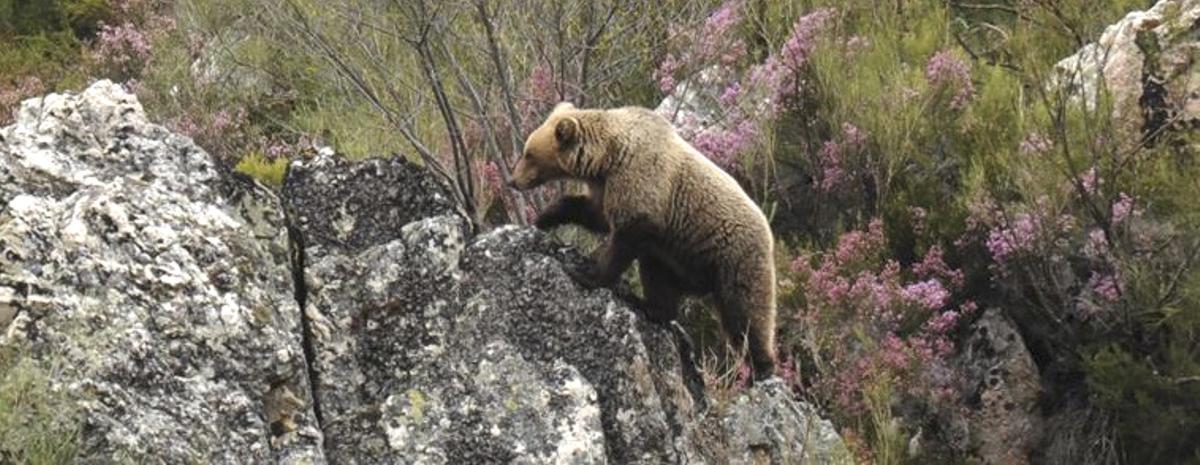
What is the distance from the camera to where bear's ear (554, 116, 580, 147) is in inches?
282

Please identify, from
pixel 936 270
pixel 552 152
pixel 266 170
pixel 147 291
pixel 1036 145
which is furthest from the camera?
pixel 266 170

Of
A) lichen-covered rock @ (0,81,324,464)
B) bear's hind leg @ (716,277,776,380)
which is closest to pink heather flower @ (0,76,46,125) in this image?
lichen-covered rock @ (0,81,324,464)

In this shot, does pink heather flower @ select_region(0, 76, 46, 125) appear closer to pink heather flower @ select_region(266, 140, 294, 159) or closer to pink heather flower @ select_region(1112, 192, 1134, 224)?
pink heather flower @ select_region(266, 140, 294, 159)

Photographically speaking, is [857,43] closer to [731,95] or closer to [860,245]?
[731,95]

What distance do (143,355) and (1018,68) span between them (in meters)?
7.05

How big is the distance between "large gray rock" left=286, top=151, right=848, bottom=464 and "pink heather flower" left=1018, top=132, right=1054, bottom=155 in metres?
3.87

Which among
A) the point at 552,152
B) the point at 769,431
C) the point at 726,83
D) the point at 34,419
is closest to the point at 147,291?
the point at 34,419

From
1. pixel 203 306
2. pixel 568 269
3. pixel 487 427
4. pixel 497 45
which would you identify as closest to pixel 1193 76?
pixel 497 45

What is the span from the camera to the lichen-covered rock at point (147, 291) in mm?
5164

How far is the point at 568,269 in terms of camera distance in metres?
6.32

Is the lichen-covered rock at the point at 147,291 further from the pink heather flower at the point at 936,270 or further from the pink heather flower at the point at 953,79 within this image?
the pink heather flower at the point at 953,79

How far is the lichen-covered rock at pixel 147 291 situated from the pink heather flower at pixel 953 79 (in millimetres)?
5886

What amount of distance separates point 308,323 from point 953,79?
237 inches

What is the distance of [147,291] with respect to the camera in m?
5.42
